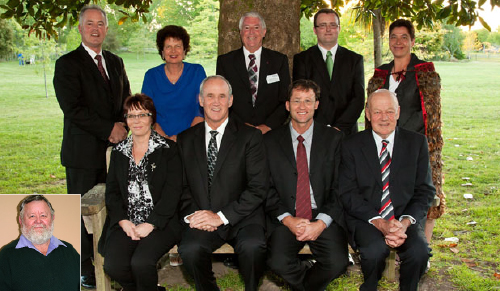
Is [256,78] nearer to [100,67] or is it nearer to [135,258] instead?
[100,67]

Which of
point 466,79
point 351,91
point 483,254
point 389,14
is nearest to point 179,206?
point 351,91

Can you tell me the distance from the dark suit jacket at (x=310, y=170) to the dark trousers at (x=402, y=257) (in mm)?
333

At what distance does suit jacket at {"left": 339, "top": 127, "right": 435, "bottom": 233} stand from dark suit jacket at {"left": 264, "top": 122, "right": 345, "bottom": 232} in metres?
0.09

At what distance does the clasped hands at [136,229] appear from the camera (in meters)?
3.74

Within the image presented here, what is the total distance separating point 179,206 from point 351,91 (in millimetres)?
2043

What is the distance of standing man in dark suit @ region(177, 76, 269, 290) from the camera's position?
383 centimetres

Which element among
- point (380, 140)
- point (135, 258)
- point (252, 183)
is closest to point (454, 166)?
point (380, 140)

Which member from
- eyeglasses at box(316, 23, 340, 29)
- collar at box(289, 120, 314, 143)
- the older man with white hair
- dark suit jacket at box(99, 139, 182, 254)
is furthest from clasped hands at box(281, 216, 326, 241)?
eyeglasses at box(316, 23, 340, 29)

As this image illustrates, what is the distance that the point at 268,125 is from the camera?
459 centimetres

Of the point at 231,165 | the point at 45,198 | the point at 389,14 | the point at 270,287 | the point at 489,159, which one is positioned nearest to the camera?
the point at 45,198

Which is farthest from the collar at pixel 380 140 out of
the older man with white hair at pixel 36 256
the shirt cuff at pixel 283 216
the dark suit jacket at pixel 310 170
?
the older man with white hair at pixel 36 256

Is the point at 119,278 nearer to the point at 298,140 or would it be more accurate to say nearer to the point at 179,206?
the point at 179,206

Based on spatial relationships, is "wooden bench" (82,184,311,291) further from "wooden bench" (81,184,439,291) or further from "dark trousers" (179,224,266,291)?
"dark trousers" (179,224,266,291)

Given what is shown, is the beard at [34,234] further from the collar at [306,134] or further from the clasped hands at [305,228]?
the collar at [306,134]
